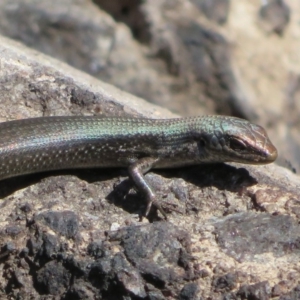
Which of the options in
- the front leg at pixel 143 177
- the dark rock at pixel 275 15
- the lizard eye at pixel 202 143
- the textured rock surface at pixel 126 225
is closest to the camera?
the textured rock surface at pixel 126 225

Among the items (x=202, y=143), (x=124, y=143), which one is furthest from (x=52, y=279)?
(x=202, y=143)

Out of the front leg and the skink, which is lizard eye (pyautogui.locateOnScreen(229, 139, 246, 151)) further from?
the front leg

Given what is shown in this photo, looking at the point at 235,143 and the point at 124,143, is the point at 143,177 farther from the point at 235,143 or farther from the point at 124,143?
the point at 235,143

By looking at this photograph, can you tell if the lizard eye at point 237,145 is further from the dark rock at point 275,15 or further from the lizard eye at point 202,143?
the dark rock at point 275,15

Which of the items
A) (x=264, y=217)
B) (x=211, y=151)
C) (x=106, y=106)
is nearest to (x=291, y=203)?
(x=264, y=217)

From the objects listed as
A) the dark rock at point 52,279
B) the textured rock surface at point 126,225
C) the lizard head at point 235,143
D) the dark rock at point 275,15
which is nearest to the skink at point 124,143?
the lizard head at point 235,143

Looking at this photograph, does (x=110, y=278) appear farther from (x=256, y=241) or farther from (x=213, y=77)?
(x=213, y=77)

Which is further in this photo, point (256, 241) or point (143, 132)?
point (143, 132)
